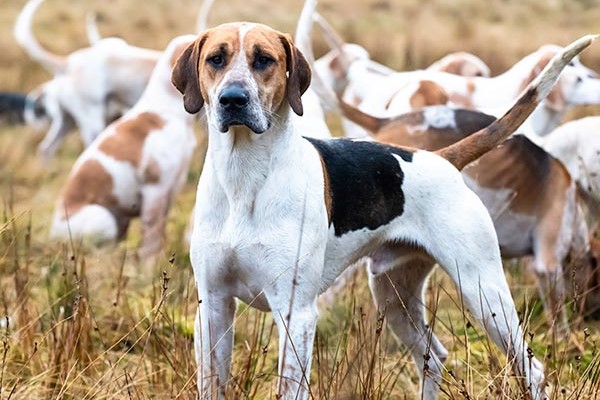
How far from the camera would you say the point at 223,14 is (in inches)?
876

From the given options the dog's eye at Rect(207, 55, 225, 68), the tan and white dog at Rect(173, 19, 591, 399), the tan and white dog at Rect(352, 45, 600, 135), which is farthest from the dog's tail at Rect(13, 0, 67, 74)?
the dog's eye at Rect(207, 55, 225, 68)

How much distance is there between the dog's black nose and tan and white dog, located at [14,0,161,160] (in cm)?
754

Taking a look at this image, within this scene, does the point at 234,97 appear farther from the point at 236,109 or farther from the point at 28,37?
the point at 28,37

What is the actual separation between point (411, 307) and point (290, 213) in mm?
1114

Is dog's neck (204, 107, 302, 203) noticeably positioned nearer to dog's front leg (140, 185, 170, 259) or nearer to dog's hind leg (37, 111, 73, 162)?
dog's front leg (140, 185, 170, 259)

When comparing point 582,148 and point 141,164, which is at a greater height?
point 582,148

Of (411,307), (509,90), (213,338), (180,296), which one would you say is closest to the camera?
(213,338)

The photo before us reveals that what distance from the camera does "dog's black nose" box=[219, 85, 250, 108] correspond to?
381cm

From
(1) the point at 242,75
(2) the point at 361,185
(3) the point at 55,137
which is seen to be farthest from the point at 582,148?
(3) the point at 55,137

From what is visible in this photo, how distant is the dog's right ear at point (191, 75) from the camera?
13.5 ft

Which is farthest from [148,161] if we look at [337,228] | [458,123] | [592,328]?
[337,228]

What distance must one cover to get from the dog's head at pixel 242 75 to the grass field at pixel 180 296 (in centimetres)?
55

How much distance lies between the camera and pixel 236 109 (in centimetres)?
384

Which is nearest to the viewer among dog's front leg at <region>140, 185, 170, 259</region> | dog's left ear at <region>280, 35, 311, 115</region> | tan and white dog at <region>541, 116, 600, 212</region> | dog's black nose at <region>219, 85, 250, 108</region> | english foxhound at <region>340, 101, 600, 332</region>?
dog's black nose at <region>219, 85, 250, 108</region>
